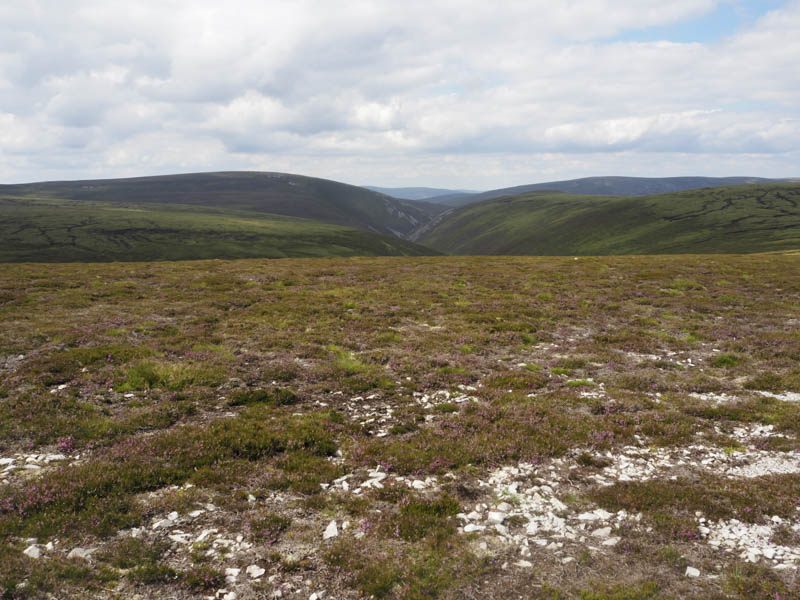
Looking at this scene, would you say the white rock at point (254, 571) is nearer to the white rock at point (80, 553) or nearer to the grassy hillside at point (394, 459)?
the grassy hillside at point (394, 459)

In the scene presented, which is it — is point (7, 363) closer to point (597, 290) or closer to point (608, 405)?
point (608, 405)

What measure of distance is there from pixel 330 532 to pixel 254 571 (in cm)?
173

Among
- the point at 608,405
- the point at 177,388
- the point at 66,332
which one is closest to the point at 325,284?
the point at 66,332

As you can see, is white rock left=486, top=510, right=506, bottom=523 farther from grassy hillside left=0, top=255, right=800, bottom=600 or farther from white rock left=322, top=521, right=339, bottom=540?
white rock left=322, top=521, right=339, bottom=540

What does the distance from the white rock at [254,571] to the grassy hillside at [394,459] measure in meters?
0.06

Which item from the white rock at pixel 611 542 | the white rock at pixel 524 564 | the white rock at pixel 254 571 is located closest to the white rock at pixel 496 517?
the white rock at pixel 524 564

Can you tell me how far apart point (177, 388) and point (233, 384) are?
2.12m

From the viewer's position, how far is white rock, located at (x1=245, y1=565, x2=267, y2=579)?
8.22 meters

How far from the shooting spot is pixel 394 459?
12352 millimetres

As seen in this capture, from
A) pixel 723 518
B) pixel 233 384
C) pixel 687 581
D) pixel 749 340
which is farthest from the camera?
pixel 749 340

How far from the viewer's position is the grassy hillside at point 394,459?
8.24 m

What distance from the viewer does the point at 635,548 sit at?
883 centimetres

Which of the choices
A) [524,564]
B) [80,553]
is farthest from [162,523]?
[524,564]

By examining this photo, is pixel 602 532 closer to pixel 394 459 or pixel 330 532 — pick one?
pixel 394 459
